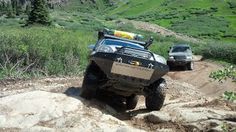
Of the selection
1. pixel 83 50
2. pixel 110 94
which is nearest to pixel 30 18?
pixel 83 50

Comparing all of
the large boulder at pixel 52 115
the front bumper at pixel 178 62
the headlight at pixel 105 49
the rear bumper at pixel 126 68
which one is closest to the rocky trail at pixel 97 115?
the large boulder at pixel 52 115

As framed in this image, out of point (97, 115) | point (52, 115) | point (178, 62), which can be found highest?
point (52, 115)

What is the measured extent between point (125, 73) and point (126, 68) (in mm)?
135

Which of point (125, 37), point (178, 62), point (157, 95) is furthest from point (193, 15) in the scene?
point (157, 95)

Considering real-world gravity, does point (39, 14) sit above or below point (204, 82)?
below

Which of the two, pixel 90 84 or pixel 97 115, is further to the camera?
pixel 90 84

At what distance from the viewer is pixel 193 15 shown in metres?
107

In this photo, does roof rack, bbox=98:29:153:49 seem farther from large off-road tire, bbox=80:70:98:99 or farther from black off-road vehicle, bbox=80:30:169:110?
large off-road tire, bbox=80:70:98:99

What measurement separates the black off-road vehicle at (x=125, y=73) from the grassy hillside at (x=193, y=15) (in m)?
62.6

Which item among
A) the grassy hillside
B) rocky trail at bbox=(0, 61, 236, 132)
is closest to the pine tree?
the grassy hillside

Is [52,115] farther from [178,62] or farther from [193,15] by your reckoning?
[193,15]

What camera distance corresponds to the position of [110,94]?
15.6 m

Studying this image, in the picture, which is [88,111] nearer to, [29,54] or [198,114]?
[198,114]

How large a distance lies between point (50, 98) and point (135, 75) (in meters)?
2.34
